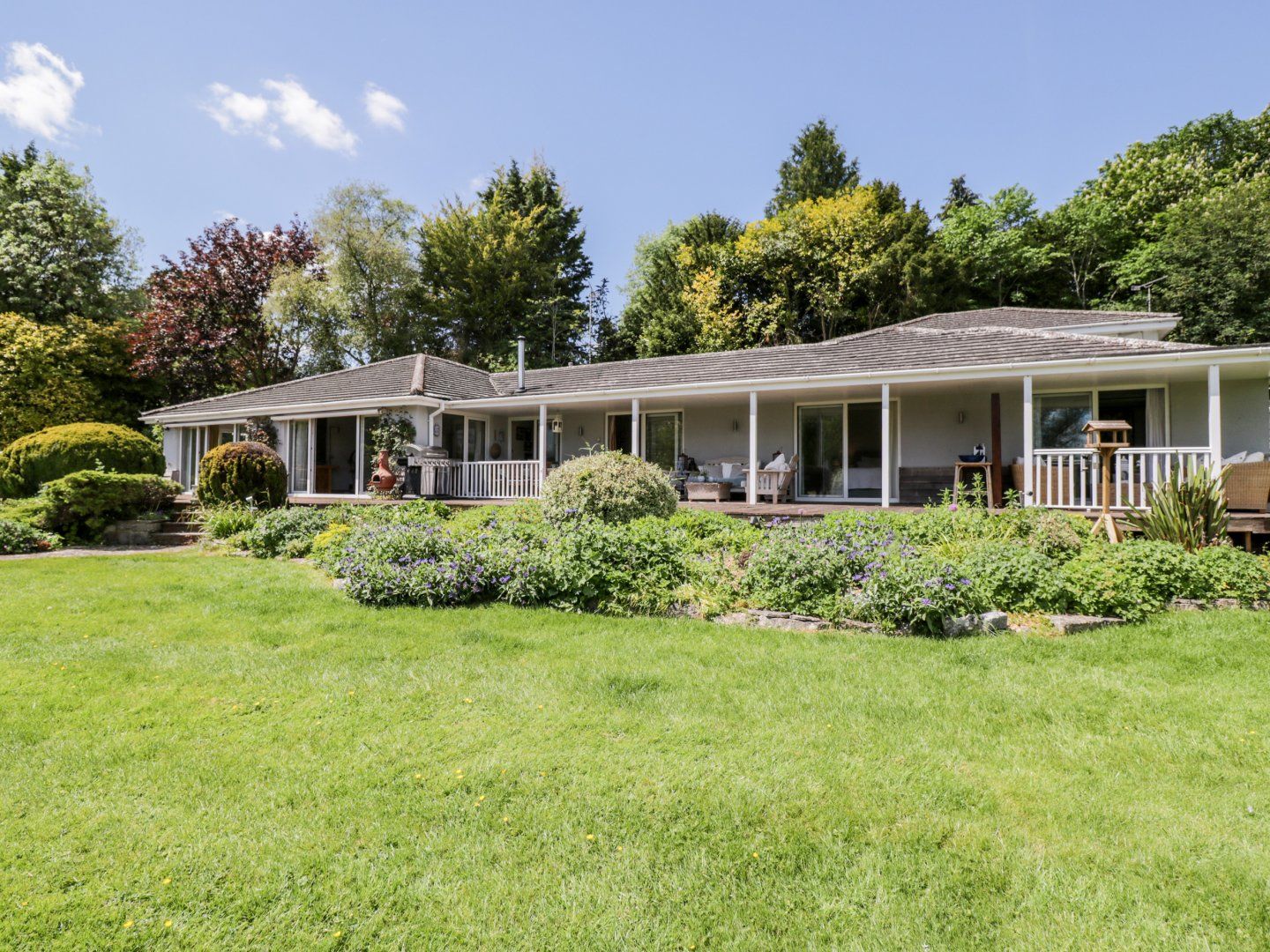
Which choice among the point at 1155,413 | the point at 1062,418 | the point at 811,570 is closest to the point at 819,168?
the point at 1062,418

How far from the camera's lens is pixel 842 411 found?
1390 cm

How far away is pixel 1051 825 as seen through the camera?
104 inches

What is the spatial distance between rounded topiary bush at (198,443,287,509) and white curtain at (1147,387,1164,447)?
56.7ft

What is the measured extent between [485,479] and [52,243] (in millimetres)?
22066

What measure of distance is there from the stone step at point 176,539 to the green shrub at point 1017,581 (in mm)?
12990

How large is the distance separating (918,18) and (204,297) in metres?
25.0

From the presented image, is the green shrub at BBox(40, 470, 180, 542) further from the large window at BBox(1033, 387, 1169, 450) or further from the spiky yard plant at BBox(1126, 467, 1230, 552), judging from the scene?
the large window at BBox(1033, 387, 1169, 450)

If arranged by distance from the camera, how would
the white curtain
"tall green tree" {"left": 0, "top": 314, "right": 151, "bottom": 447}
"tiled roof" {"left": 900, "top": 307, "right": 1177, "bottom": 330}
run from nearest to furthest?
the white curtain
"tiled roof" {"left": 900, "top": 307, "right": 1177, "bottom": 330}
"tall green tree" {"left": 0, "top": 314, "right": 151, "bottom": 447}

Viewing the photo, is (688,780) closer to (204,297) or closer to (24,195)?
(204,297)

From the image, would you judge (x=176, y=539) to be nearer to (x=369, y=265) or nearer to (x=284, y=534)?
(x=284, y=534)

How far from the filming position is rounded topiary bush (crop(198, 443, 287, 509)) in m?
13.3

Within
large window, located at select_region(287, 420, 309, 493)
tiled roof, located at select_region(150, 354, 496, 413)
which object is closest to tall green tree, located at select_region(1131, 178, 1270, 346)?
tiled roof, located at select_region(150, 354, 496, 413)

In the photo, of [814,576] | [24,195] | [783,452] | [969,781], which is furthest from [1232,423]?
[24,195]

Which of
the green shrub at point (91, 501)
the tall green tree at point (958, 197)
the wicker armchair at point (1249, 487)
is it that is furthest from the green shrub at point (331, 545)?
the tall green tree at point (958, 197)
